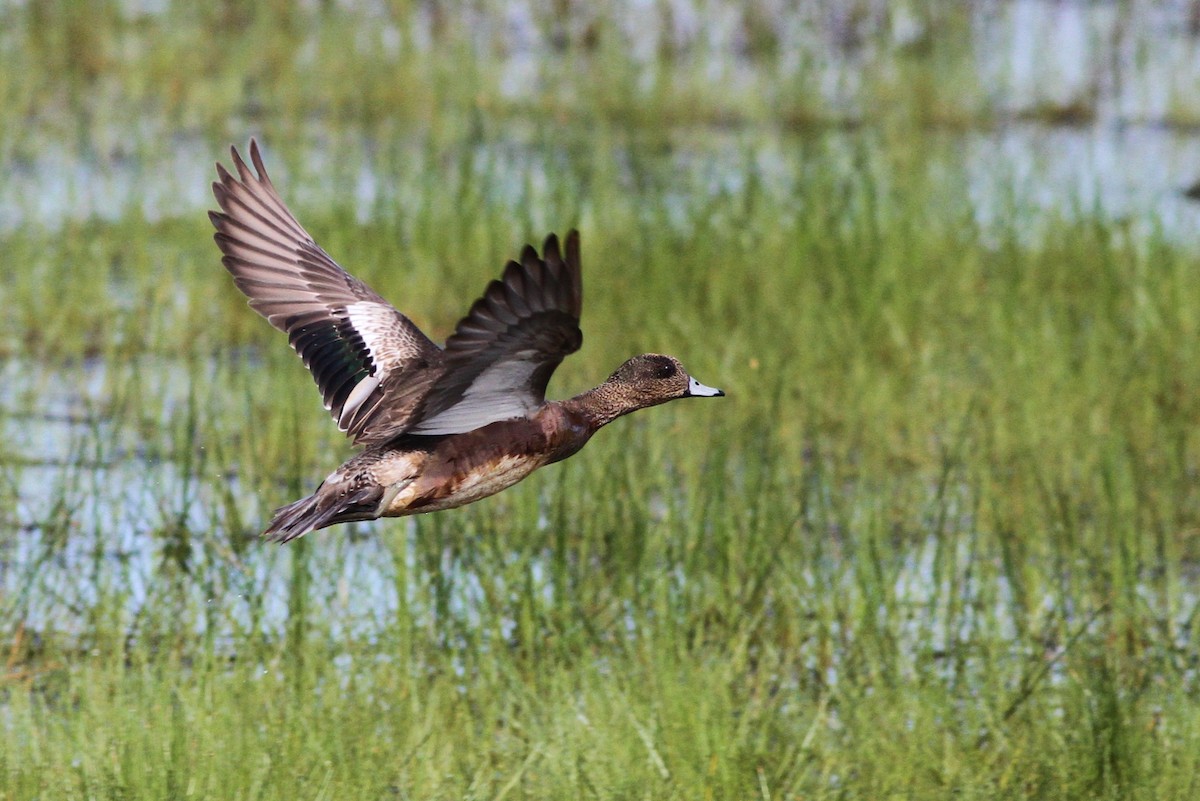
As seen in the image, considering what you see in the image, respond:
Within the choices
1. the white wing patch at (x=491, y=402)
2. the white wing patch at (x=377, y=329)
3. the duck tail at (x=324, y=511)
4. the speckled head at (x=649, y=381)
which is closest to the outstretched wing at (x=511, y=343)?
the white wing patch at (x=491, y=402)

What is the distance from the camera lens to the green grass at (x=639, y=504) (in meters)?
4.34

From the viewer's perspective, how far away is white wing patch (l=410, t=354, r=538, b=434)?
381cm

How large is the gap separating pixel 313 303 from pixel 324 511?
86 cm

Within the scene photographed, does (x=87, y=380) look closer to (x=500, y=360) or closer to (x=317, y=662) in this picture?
(x=317, y=662)

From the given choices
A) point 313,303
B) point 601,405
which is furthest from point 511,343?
point 313,303

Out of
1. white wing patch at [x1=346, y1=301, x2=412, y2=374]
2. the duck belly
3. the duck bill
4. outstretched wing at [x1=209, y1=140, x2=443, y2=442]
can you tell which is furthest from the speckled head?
white wing patch at [x1=346, y1=301, x2=412, y2=374]

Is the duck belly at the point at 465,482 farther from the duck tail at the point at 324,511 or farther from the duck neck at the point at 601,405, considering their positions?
the duck neck at the point at 601,405

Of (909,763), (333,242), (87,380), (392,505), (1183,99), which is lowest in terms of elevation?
(909,763)

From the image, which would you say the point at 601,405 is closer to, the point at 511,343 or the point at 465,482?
the point at 465,482

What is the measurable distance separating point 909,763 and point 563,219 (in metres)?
4.26

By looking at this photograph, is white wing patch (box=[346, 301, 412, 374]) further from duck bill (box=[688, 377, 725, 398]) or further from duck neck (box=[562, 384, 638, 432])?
duck bill (box=[688, 377, 725, 398])

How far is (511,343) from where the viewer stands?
12.0 ft

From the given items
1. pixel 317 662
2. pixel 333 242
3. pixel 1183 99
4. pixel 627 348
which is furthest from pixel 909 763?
pixel 1183 99

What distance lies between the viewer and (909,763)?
170 inches
